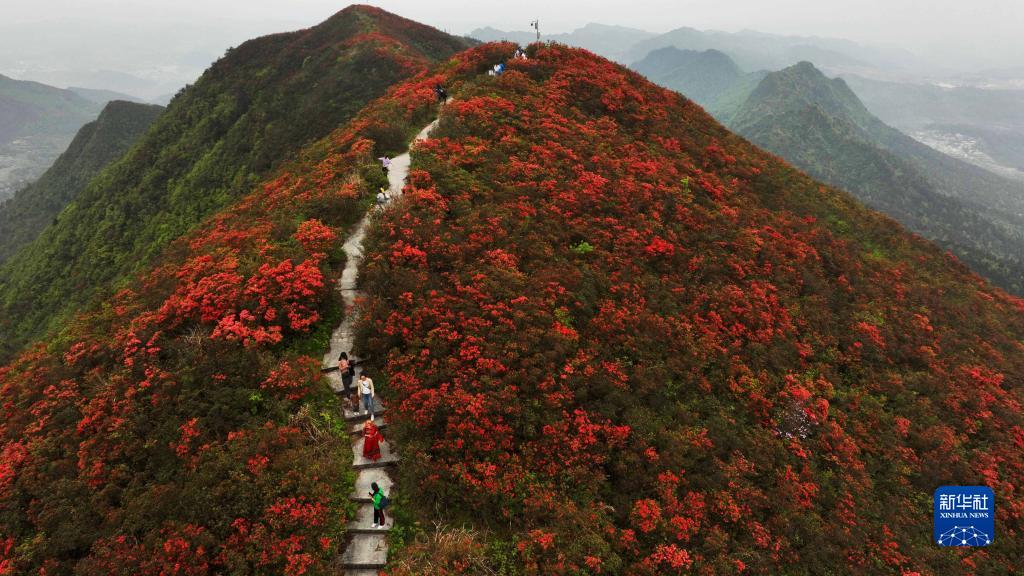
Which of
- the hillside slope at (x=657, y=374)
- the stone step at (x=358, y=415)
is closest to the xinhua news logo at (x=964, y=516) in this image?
→ the hillside slope at (x=657, y=374)

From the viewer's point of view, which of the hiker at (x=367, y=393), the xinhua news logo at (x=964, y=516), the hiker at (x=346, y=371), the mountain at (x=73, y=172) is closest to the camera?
the hiker at (x=367, y=393)

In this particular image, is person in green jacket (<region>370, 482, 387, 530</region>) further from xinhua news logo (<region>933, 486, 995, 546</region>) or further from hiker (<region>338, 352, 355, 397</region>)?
xinhua news logo (<region>933, 486, 995, 546</region>)

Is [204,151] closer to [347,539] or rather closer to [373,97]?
[373,97]

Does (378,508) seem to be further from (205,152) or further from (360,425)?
(205,152)

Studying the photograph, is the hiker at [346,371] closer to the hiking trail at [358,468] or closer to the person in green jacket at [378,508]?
the hiking trail at [358,468]

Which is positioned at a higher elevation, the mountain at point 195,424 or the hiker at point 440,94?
the hiker at point 440,94

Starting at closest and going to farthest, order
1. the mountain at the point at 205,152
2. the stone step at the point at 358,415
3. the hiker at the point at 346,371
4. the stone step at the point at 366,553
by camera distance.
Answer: the stone step at the point at 366,553 < the stone step at the point at 358,415 < the hiker at the point at 346,371 < the mountain at the point at 205,152

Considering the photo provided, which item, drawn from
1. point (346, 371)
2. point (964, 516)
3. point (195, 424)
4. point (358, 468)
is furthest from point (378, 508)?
point (964, 516)
